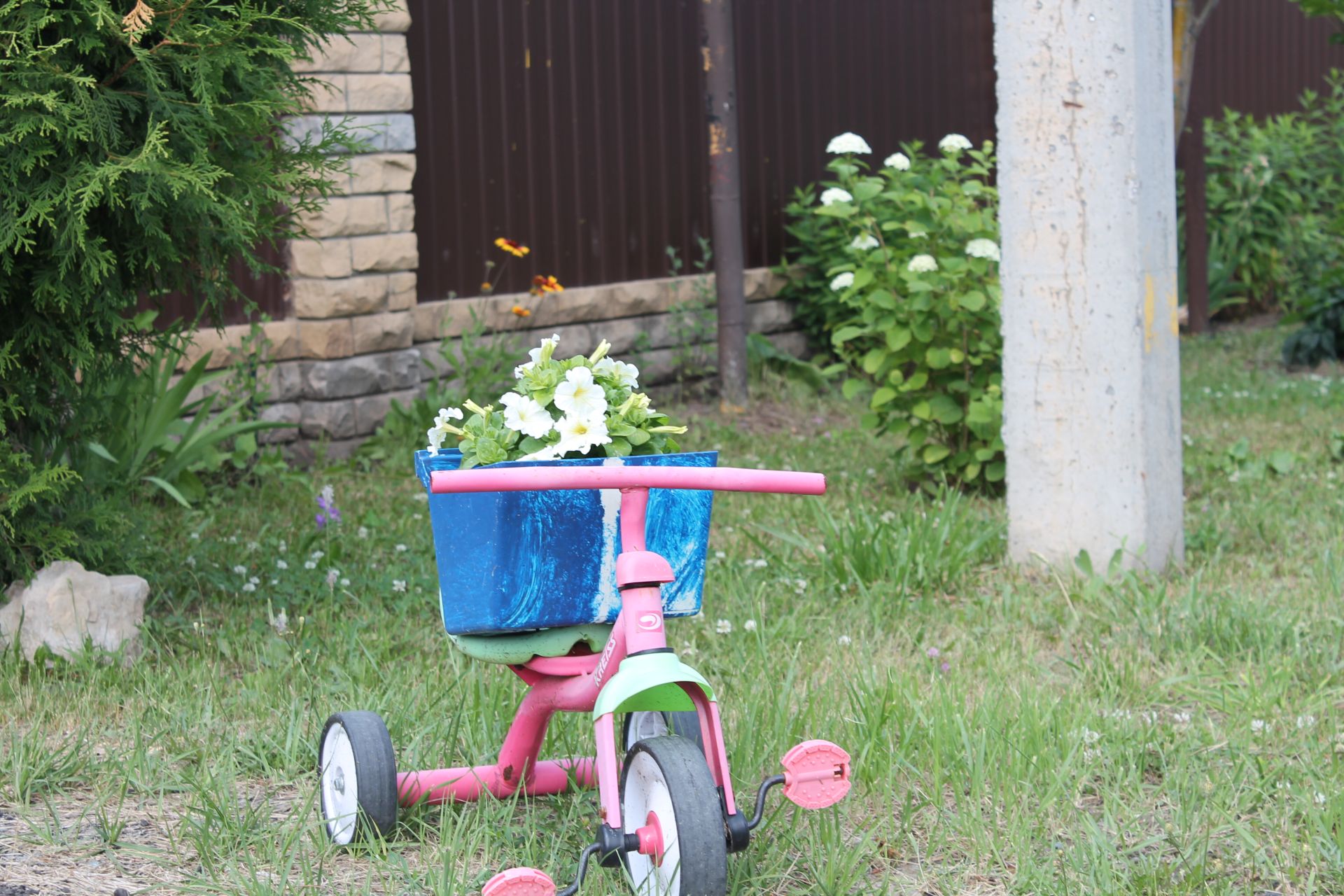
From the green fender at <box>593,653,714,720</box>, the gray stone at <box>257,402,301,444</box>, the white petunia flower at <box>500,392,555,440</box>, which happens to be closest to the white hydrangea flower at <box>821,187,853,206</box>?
the gray stone at <box>257,402,301,444</box>

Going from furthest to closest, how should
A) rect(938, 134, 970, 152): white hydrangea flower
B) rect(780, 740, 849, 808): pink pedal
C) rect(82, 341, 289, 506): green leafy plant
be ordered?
rect(938, 134, 970, 152): white hydrangea flower, rect(82, 341, 289, 506): green leafy plant, rect(780, 740, 849, 808): pink pedal

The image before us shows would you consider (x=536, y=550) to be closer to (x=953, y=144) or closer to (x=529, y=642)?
(x=529, y=642)

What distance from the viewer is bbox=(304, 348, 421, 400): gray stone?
5715mm

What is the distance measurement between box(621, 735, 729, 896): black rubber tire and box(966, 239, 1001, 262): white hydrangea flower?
10.4 feet

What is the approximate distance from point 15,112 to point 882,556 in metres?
2.51

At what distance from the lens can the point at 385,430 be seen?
589cm

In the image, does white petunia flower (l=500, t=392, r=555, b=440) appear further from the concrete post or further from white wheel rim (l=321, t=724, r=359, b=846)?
the concrete post

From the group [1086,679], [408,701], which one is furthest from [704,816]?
[1086,679]

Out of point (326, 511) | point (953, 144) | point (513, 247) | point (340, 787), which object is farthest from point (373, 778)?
point (513, 247)

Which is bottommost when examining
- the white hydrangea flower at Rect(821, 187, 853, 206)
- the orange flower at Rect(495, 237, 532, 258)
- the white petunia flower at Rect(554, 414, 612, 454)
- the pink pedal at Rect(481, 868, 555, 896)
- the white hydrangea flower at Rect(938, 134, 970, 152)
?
the pink pedal at Rect(481, 868, 555, 896)

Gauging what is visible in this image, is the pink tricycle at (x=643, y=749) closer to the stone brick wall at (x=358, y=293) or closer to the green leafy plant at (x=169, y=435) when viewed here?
the green leafy plant at (x=169, y=435)

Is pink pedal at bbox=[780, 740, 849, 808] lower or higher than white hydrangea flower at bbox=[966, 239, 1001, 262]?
lower

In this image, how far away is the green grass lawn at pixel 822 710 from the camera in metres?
2.33

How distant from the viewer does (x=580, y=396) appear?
7.57 feet
